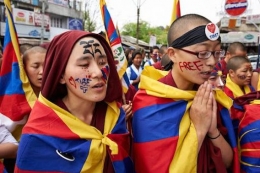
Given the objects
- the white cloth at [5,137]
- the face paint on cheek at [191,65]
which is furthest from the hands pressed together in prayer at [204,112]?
the white cloth at [5,137]

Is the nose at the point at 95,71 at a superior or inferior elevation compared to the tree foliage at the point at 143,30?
inferior

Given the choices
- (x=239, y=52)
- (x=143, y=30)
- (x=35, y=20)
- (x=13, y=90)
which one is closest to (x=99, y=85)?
(x=13, y=90)

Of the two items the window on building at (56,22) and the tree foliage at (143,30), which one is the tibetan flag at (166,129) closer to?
the window on building at (56,22)

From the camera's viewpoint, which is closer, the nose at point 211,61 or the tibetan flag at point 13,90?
the nose at point 211,61

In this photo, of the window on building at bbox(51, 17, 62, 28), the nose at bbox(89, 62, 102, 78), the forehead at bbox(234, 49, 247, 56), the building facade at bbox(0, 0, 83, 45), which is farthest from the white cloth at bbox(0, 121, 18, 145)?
the window on building at bbox(51, 17, 62, 28)

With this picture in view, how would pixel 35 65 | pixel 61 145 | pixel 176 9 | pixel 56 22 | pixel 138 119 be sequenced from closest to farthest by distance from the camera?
pixel 61 145, pixel 138 119, pixel 35 65, pixel 176 9, pixel 56 22

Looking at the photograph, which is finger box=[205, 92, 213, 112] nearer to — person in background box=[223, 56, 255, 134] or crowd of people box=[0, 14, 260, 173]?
crowd of people box=[0, 14, 260, 173]

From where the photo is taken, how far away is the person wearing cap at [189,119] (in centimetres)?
179

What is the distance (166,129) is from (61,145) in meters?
0.64

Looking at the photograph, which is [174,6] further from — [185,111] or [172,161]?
[172,161]

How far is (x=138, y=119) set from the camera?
6.37 feet

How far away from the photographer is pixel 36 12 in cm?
2516

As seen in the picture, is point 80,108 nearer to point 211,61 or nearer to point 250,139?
point 211,61

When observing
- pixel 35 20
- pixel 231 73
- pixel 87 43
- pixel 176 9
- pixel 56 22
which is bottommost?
pixel 231 73
